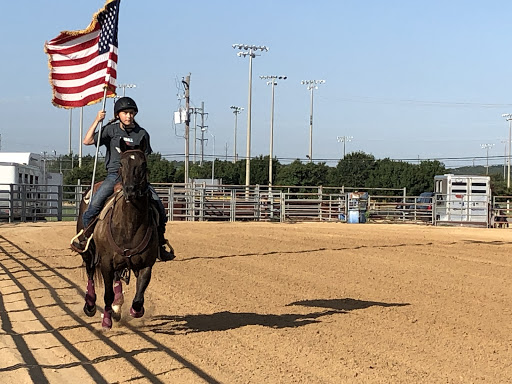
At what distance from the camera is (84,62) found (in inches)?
441

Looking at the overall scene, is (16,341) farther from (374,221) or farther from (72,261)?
(374,221)

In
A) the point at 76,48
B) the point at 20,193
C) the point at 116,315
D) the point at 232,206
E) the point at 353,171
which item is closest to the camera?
the point at 116,315

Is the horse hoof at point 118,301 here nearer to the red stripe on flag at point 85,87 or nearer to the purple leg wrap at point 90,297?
the purple leg wrap at point 90,297

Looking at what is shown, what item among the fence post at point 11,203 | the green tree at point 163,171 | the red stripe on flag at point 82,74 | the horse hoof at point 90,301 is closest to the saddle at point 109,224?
the horse hoof at point 90,301

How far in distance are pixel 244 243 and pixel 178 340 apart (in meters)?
13.4

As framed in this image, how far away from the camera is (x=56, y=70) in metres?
11.1

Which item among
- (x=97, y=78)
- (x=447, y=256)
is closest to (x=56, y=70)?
(x=97, y=78)

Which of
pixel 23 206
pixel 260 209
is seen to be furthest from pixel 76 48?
pixel 260 209

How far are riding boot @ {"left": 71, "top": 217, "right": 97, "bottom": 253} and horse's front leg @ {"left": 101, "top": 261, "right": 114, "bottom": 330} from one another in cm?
52

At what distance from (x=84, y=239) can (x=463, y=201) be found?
29255 millimetres

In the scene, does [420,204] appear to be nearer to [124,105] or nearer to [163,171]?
[124,105]

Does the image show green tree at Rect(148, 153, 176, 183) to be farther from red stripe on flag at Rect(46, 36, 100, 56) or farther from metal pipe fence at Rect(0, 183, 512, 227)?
red stripe on flag at Rect(46, 36, 100, 56)

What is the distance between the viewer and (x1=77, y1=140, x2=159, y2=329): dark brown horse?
705cm

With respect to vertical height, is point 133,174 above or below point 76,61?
below
